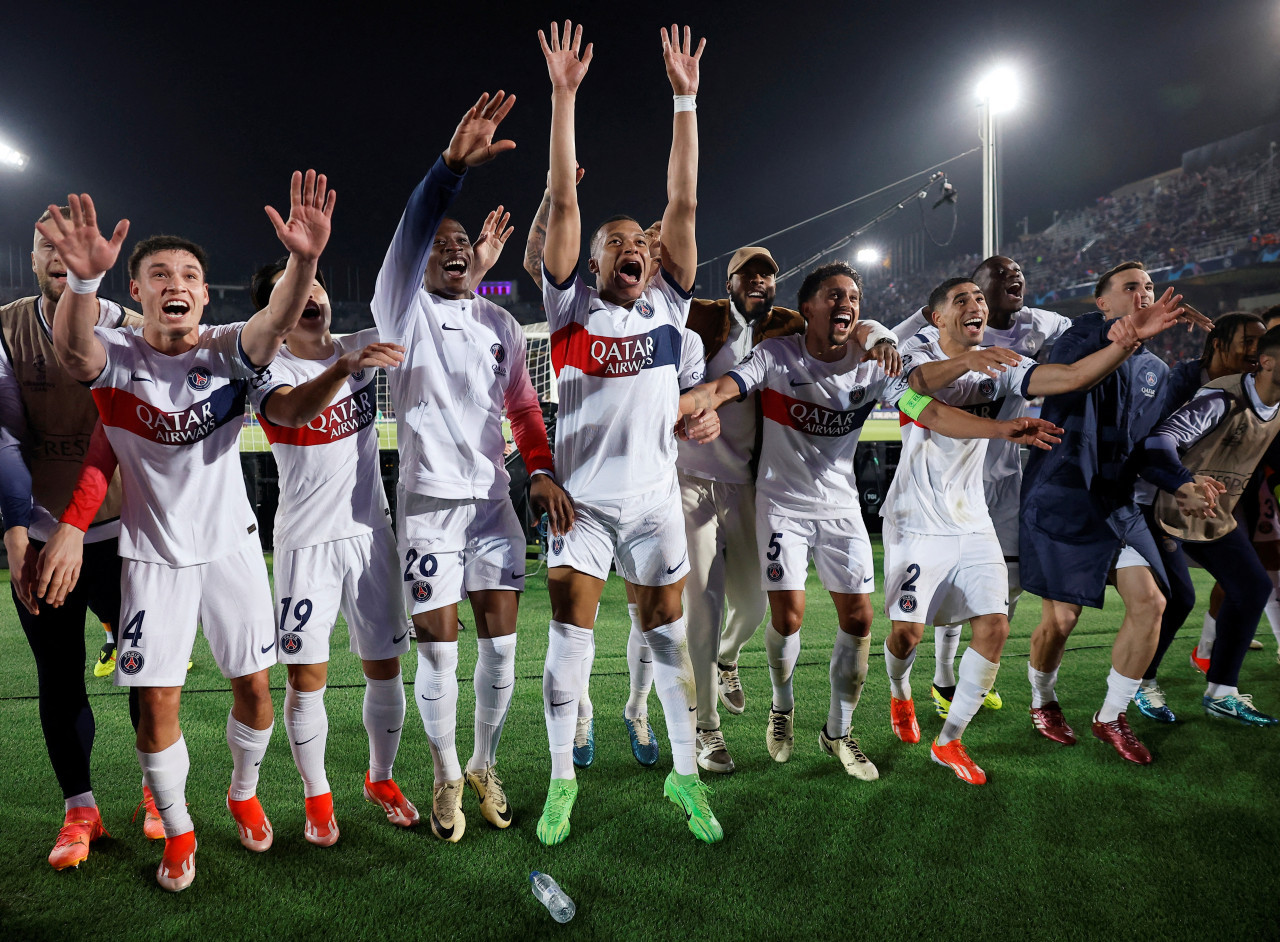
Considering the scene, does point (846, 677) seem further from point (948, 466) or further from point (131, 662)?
point (131, 662)

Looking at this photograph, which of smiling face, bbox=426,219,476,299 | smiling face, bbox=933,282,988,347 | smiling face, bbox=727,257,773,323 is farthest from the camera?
smiling face, bbox=727,257,773,323

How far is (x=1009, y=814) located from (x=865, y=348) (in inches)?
81.2

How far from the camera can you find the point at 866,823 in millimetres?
2916

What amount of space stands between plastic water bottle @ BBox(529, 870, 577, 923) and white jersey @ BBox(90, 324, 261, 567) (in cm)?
150

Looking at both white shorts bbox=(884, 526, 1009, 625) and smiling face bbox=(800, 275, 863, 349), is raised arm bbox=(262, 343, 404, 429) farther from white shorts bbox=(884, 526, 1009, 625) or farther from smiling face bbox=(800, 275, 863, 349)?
white shorts bbox=(884, 526, 1009, 625)

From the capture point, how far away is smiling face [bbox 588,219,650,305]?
115 inches

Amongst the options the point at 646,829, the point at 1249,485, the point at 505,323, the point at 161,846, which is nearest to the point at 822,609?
the point at 1249,485

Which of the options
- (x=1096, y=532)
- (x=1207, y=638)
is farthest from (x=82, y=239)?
(x=1207, y=638)

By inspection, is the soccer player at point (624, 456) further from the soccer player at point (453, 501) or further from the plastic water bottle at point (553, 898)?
the plastic water bottle at point (553, 898)

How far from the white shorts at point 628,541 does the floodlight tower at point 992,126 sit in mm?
9398

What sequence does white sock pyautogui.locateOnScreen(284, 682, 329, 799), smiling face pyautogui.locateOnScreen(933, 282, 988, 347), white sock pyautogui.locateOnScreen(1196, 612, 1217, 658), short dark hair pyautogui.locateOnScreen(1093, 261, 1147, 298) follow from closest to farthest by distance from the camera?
1. white sock pyautogui.locateOnScreen(284, 682, 329, 799)
2. smiling face pyautogui.locateOnScreen(933, 282, 988, 347)
3. short dark hair pyautogui.locateOnScreen(1093, 261, 1147, 298)
4. white sock pyautogui.locateOnScreen(1196, 612, 1217, 658)

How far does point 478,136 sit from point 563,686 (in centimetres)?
202

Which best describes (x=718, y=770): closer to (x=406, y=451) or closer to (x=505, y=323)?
(x=406, y=451)

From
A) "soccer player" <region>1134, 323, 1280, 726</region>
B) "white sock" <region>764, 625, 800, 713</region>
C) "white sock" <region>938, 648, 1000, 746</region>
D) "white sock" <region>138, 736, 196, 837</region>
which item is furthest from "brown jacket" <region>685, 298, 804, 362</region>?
"white sock" <region>138, 736, 196, 837</region>
